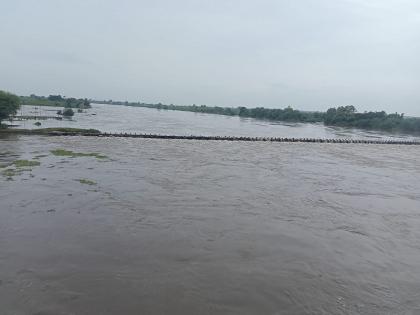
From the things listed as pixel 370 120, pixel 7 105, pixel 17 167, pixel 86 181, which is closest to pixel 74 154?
pixel 17 167

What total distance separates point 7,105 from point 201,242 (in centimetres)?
4407

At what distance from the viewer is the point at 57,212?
15016 mm

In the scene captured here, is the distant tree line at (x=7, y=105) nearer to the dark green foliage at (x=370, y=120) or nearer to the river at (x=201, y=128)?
the river at (x=201, y=128)

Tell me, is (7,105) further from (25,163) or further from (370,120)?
(370,120)

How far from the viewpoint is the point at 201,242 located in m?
12.5

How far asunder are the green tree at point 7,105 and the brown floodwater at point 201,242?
2552 centimetres

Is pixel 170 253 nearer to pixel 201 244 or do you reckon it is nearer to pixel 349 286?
pixel 201 244

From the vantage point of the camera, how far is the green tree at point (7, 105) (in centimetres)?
4716

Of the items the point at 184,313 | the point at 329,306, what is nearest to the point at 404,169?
the point at 329,306

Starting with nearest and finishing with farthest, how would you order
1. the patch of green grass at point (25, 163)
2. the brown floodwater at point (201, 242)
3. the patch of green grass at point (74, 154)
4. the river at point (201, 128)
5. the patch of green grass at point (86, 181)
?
the brown floodwater at point (201, 242) < the patch of green grass at point (86, 181) < the patch of green grass at point (25, 163) < the patch of green grass at point (74, 154) < the river at point (201, 128)

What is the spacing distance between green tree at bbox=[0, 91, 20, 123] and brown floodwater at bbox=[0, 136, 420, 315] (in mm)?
25519

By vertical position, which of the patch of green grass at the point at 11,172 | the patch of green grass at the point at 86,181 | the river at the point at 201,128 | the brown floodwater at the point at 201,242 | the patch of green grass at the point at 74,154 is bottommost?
the brown floodwater at the point at 201,242

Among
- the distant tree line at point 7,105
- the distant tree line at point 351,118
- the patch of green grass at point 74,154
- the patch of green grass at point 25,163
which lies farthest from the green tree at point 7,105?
the distant tree line at point 351,118

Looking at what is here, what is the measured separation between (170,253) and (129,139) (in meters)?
33.3
